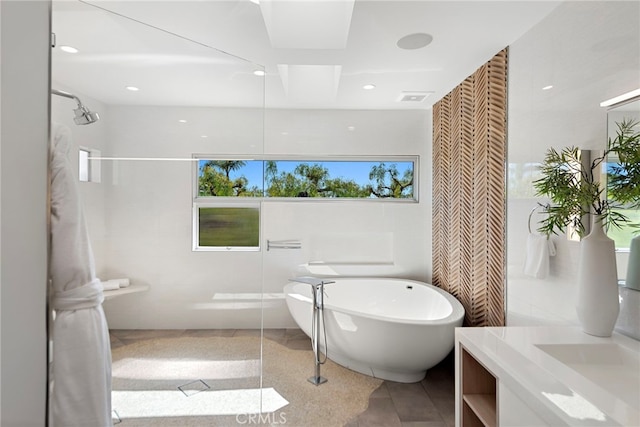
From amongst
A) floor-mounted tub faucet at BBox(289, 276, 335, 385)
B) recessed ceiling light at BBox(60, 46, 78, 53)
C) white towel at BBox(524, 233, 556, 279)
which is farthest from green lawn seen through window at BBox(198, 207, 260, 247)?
white towel at BBox(524, 233, 556, 279)

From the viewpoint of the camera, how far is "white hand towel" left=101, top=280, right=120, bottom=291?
127 centimetres

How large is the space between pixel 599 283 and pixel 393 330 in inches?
52.1

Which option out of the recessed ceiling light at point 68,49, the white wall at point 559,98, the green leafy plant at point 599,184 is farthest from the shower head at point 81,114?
the white wall at point 559,98

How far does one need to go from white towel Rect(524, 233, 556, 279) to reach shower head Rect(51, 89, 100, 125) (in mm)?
2185

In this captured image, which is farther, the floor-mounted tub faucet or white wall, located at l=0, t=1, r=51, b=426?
the floor-mounted tub faucet

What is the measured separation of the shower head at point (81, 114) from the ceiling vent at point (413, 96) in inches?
104

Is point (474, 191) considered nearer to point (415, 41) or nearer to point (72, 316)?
point (415, 41)

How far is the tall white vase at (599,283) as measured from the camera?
1385mm

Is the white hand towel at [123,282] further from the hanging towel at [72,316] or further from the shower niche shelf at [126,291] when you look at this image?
the hanging towel at [72,316]

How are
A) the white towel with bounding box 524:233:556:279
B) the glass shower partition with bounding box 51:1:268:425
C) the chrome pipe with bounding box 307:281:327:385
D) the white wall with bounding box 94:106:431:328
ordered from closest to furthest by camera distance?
the glass shower partition with bounding box 51:1:268:425, the white wall with bounding box 94:106:431:328, the white towel with bounding box 524:233:556:279, the chrome pipe with bounding box 307:281:327:385

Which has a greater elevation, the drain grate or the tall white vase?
the tall white vase

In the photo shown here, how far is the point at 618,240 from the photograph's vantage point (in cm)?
144

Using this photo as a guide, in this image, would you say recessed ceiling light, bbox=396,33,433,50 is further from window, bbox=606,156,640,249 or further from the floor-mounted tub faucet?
the floor-mounted tub faucet

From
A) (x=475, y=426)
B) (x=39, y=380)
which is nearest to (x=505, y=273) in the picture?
(x=475, y=426)
